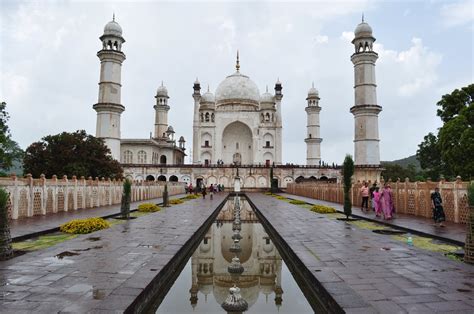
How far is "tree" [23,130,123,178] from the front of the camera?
23094mm

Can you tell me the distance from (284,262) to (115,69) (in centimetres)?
3395

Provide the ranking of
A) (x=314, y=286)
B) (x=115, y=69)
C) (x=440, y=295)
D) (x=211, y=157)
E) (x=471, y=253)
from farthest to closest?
1. (x=211, y=157)
2. (x=115, y=69)
3. (x=471, y=253)
4. (x=314, y=286)
5. (x=440, y=295)

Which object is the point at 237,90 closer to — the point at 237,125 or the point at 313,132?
the point at 237,125

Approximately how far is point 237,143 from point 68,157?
32.7 meters

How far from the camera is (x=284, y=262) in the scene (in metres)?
7.10

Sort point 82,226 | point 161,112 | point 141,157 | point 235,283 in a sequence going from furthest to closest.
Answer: point 161,112, point 141,157, point 82,226, point 235,283

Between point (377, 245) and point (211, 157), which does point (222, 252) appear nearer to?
point (377, 245)

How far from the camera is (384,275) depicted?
4.95m

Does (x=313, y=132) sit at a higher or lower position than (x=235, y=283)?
higher

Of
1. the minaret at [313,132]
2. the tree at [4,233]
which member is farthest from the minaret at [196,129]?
the tree at [4,233]

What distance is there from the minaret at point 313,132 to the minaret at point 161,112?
20.1 m

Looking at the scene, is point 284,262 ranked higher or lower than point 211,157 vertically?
lower

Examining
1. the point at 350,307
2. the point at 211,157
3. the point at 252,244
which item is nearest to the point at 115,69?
the point at 211,157

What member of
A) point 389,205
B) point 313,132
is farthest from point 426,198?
point 313,132
